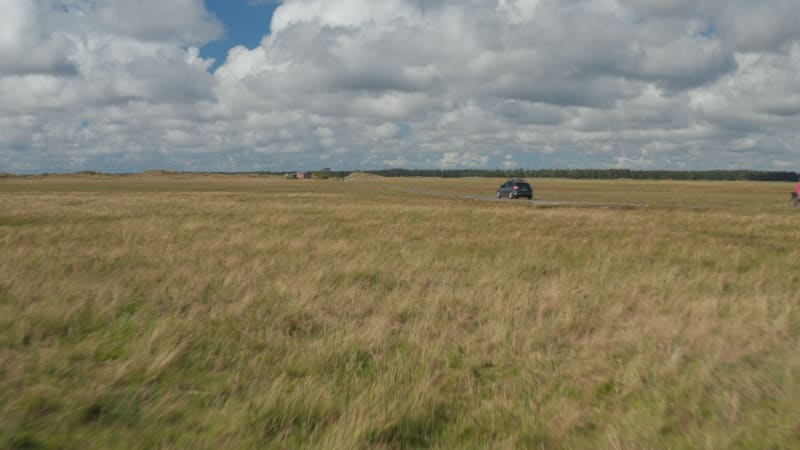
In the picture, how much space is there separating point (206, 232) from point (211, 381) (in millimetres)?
14111

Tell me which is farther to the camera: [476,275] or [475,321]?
[476,275]

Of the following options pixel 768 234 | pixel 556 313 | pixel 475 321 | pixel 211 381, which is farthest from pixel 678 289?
pixel 768 234

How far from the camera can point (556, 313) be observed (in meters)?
7.35

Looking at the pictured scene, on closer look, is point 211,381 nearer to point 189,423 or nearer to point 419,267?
point 189,423

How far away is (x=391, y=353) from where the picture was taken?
18.5 ft

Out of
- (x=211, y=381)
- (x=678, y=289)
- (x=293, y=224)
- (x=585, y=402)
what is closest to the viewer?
(x=585, y=402)

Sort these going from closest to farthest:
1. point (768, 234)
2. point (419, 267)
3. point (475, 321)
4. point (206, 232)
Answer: point (475, 321) → point (419, 267) → point (206, 232) → point (768, 234)

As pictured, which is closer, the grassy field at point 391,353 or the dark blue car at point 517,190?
the grassy field at point 391,353

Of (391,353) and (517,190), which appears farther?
(517,190)

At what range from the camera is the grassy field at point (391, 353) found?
3.91 meters

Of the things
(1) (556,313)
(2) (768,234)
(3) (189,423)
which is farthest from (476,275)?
(2) (768,234)

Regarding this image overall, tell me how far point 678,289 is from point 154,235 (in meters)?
14.3

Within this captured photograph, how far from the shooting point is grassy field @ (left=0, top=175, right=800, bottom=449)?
12.8ft

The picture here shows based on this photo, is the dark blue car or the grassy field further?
the dark blue car
